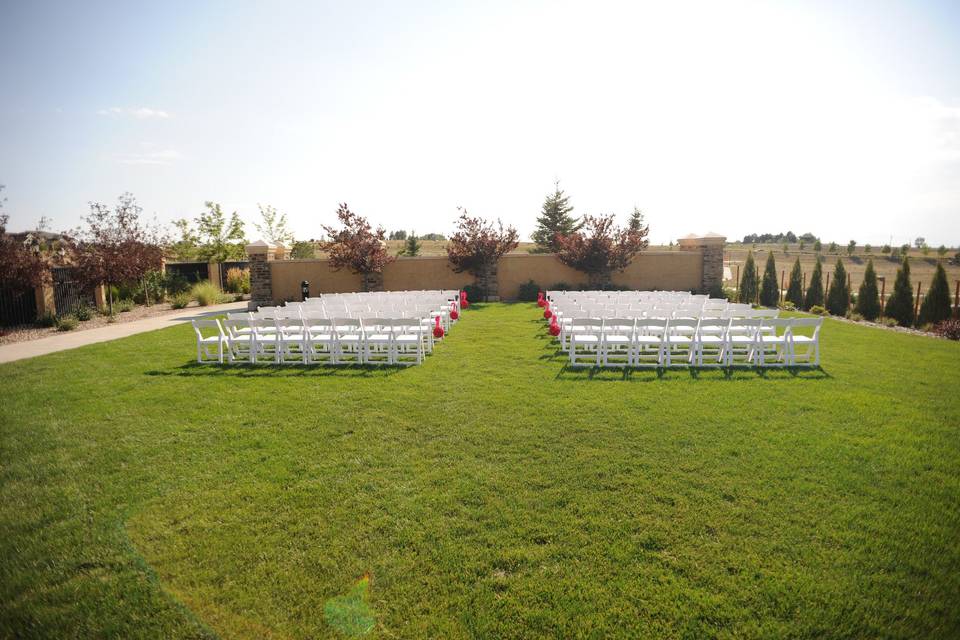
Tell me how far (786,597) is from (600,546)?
45.7 inches

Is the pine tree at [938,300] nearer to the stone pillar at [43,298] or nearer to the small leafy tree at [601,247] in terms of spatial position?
the small leafy tree at [601,247]

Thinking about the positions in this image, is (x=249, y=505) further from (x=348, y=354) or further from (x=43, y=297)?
(x=43, y=297)

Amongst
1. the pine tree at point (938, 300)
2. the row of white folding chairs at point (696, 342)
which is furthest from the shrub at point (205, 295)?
the pine tree at point (938, 300)

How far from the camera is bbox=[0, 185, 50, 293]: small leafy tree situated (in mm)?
14383

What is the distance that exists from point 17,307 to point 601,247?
2037 cm

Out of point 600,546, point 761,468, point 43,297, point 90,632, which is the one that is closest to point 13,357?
point 43,297

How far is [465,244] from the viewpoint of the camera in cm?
2155

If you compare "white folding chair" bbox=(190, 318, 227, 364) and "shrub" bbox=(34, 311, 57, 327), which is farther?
"shrub" bbox=(34, 311, 57, 327)

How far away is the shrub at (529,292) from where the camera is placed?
2198 centimetres

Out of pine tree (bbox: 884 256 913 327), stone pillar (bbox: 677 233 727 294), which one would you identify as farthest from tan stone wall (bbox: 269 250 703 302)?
pine tree (bbox: 884 256 913 327)

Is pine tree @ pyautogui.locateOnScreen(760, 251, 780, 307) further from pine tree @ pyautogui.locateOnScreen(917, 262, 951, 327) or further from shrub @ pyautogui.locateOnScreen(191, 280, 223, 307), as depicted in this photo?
shrub @ pyautogui.locateOnScreen(191, 280, 223, 307)

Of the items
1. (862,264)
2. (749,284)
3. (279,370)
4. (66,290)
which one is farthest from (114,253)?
(862,264)

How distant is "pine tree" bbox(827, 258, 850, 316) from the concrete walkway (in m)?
21.5

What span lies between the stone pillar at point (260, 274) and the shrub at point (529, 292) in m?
10.7
